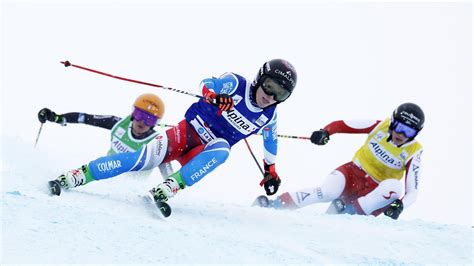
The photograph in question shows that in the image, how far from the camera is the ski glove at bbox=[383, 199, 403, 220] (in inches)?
217

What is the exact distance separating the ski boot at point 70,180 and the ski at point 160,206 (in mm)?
548

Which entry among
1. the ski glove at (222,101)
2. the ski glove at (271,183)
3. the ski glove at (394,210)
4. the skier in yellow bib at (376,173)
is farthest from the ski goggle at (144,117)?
the ski glove at (394,210)

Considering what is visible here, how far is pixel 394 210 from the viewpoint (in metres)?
5.54

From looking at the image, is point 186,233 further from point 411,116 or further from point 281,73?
point 411,116

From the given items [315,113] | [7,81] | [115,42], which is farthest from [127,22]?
[7,81]

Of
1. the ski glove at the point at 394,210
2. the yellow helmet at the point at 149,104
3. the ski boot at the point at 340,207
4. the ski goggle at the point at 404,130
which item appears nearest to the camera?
the ski glove at the point at 394,210

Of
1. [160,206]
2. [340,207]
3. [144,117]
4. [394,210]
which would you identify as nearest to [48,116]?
[144,117]

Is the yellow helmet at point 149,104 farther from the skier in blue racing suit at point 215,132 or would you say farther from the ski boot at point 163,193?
the ski boot at point 163,193

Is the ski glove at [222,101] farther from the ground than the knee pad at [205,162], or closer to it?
farther from the ground

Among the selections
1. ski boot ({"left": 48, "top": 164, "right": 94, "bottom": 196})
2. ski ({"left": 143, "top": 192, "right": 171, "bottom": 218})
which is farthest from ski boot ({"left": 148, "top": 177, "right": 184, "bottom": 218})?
ski boot ({"left": 48, "top": 164, "right": 94, "bottom": 196})

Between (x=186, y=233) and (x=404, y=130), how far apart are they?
3379mm

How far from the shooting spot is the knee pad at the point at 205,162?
4.39 m

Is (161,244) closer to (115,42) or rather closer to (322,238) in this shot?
(322,238)

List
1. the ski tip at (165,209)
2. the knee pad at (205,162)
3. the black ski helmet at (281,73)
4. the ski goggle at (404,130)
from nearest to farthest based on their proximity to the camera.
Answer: the ski tip at (165,209), the knee pad at (205,162), the black ski helmet at (281,73), the ski goggle at (404,130)
